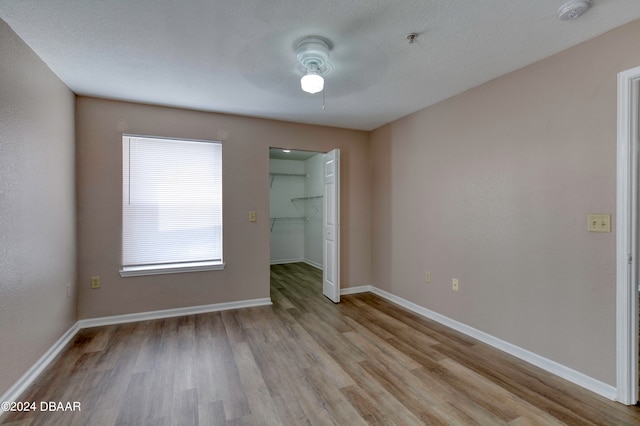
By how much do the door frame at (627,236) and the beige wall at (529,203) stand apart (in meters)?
0.05

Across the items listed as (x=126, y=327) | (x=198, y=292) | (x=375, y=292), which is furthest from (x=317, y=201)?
(x=126, y=327)

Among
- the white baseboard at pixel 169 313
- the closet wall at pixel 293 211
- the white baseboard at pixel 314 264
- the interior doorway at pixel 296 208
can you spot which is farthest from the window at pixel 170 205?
the closet wall at pixel 293 211

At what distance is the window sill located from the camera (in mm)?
3293

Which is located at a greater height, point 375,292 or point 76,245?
point 76,245

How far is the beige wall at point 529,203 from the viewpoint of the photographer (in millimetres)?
2012

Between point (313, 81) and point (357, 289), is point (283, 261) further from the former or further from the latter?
point (313, 81)

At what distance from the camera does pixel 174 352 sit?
2.61 m

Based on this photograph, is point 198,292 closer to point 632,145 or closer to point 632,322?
point 632,322

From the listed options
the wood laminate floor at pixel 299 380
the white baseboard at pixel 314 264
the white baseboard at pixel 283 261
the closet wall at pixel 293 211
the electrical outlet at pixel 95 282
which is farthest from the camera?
the white baseboard at pixel 283 261

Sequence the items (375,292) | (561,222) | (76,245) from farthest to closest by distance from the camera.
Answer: (375,292)
(76,245)
(561,222)

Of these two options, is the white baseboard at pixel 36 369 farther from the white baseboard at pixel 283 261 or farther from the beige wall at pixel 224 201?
the white baseboard at pixel 283 261

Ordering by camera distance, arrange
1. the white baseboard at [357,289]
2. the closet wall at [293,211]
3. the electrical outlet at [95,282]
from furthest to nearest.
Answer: the closet wall at [293,211] < the white baseboard at [357,289] < the electrical outlet at [95,282]

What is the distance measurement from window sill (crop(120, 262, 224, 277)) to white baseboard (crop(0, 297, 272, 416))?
0.46 m

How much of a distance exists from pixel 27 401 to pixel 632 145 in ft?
14.2
